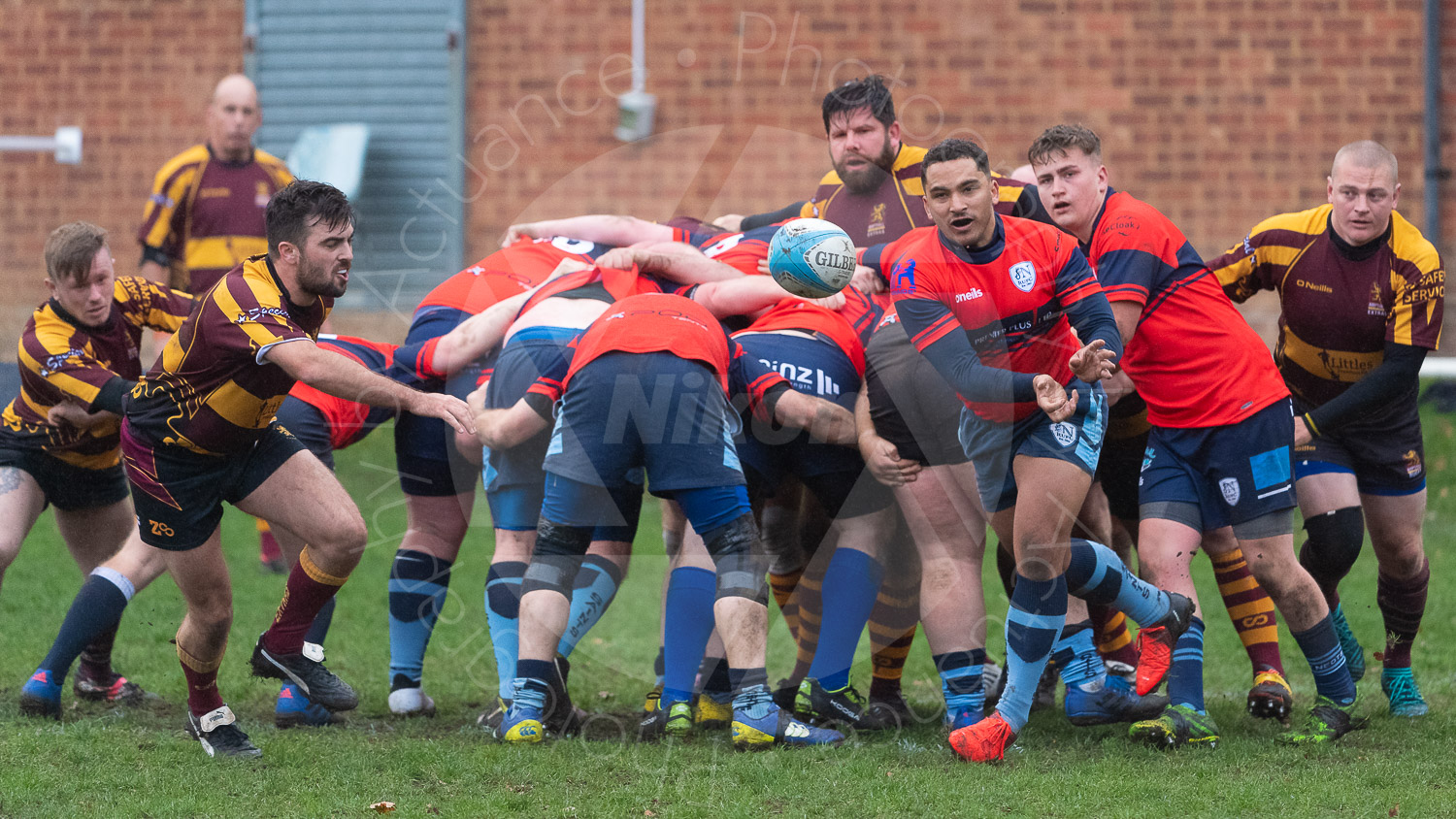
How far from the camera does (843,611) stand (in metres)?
5.16

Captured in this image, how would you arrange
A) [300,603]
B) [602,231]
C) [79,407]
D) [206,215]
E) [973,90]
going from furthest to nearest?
[973,90]
[206,215]
[602,231]
[79,407]
[300,603]

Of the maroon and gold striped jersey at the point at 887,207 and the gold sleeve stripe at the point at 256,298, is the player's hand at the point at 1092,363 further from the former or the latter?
the gold sleeve stripe at the point at 256,298

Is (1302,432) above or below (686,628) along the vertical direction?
above

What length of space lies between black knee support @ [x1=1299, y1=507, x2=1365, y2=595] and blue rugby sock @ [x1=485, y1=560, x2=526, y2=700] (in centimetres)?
305

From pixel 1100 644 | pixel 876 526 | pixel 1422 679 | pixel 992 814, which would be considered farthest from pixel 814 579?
pixel 1422 679

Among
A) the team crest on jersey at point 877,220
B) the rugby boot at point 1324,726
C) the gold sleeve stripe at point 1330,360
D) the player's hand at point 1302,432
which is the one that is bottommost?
the rugby boot at point 1324,726

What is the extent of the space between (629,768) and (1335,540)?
2.91 metres

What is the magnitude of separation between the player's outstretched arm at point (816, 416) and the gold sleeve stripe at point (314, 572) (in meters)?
1.71

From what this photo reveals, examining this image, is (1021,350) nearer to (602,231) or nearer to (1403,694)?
(1403,694)

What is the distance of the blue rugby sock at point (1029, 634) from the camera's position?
14.9 ft

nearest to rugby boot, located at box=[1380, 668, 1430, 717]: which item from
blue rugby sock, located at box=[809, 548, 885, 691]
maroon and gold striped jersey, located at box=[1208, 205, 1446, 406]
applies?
maroon and gold striped jersey, located at box=[1208, 205, 1446, 406]

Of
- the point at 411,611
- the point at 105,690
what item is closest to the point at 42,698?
the point at 105,690

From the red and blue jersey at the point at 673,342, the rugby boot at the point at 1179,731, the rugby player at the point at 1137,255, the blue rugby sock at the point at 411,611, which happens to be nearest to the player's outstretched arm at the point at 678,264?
the red and blue jersey at the point at 673,342

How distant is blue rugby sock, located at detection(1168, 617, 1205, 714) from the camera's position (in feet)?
15.9
